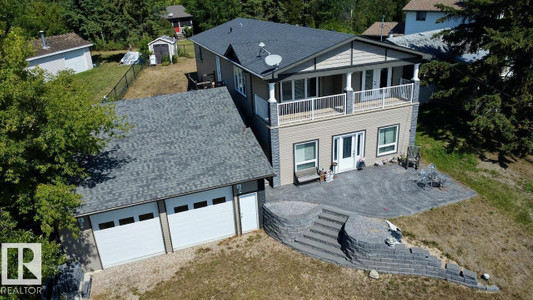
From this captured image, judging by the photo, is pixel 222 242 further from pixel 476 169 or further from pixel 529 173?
pixel 529 173

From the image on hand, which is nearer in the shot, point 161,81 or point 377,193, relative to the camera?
point 377,193

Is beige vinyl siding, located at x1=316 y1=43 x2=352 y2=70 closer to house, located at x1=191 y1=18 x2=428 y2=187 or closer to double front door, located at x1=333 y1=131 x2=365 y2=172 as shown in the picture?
house, located at x1=191 y1=18 x2=428 y2=187

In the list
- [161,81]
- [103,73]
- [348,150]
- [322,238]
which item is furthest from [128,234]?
[103,73]

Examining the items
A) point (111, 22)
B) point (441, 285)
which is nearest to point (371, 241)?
point (441, 285)

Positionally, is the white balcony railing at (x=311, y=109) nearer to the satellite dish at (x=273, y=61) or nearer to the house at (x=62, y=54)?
the satellite dish at (x=273, y=61)

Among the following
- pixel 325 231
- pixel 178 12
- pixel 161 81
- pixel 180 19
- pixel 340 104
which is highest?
pixel 178 12

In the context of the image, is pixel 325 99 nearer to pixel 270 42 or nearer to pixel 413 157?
pixel 270 42

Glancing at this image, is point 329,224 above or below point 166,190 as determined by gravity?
below

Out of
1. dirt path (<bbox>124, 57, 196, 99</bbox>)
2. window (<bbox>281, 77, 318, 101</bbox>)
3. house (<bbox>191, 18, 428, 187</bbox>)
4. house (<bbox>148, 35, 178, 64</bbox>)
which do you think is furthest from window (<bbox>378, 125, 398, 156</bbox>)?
house (<bbox>148, 35, 178, 64</bbox>)
